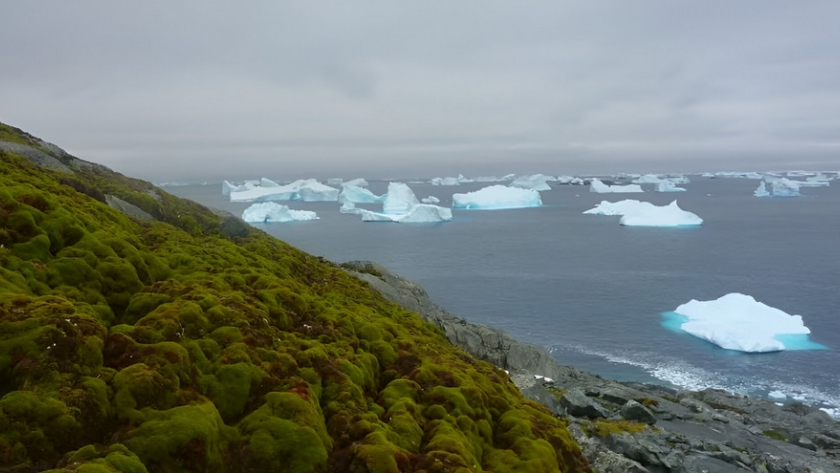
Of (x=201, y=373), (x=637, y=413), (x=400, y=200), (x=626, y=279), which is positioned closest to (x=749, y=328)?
(x=626, y=279)

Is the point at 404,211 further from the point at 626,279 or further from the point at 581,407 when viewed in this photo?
the point at 581,407

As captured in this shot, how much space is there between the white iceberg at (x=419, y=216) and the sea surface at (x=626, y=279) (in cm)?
423

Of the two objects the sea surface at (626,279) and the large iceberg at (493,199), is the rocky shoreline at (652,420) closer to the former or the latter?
the sea surface at (626,279)

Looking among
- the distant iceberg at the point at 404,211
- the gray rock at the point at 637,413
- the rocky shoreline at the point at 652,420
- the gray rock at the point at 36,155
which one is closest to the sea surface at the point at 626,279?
the distant iceberg at the point at 404,211

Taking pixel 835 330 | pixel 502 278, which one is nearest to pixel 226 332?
pixel 835 330

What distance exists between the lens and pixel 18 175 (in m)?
15.7

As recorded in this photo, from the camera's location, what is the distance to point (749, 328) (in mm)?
50375

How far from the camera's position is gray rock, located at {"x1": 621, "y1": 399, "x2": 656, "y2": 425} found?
2598 cm

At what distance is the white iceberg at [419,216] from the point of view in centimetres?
14088

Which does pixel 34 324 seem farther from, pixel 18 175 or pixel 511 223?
pixel 511 223

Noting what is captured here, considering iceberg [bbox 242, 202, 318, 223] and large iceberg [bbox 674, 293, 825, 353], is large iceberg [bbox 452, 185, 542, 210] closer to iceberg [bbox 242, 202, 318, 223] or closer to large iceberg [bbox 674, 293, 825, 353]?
iceberg [bbox 242, 202, 318, 223]

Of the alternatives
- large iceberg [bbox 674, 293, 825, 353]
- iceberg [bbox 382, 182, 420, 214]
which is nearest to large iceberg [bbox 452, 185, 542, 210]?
iceberg [bbox 382, 182, 420, 214]

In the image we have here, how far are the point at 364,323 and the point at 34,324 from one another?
8.70 metres

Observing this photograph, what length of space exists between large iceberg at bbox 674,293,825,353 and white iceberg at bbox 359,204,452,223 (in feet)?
300
